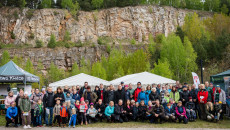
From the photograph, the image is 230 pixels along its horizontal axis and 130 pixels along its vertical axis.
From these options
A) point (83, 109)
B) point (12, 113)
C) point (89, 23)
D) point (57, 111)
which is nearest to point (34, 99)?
point (12, 113)

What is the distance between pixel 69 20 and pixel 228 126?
2259 inches

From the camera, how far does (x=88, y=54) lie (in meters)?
55.1

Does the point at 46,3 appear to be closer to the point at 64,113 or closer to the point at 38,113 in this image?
the point at 38,113

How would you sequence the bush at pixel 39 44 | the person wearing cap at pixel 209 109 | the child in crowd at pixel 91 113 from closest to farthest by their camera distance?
the person wearing cap at pixel 209 109, the child in crowd at pixel 91 113, the bush at pixel 39 44

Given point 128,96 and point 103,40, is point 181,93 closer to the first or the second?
point 128,96

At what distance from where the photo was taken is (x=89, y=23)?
6400 centimetres

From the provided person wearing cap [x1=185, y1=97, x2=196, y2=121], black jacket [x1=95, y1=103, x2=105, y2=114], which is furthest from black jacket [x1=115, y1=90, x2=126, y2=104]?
person wearing cap [x1=185, y1=97, x2=196, y2=121]

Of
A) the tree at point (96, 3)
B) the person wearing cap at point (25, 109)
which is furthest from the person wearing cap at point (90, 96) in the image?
the tree at point (96, 3)

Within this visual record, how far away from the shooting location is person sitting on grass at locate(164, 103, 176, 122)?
36.0 ft

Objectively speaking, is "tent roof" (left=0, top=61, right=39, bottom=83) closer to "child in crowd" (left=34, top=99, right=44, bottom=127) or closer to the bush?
"child in crowd" (left=34, top=99, right=44, bottom=127)

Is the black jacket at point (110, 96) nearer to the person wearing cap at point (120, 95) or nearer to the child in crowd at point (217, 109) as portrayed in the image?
the person wearing cap at point (120, 95)

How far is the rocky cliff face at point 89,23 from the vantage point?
57.9 metres

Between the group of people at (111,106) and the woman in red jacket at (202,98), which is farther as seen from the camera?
the woman in red jacket at (202,98)

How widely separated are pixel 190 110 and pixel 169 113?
114 centimetres
